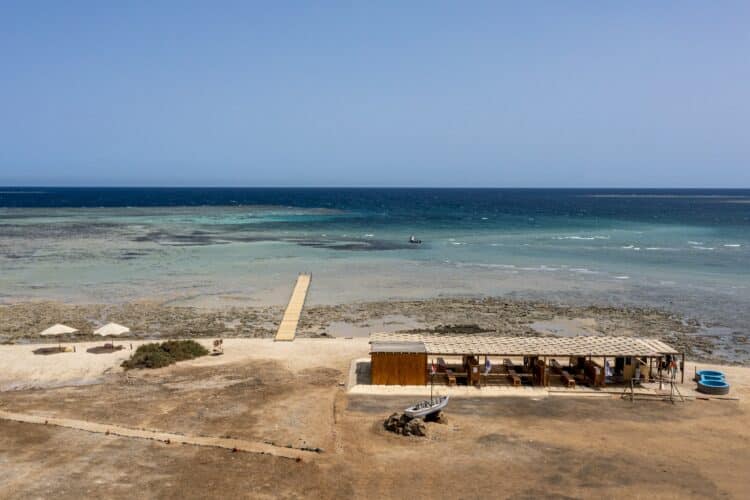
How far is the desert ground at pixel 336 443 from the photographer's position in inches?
580

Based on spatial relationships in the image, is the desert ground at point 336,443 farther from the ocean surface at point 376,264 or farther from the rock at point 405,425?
the ocean surface at point 376,264

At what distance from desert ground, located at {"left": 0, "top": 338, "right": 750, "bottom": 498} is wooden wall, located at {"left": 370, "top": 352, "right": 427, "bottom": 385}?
1.42 meters

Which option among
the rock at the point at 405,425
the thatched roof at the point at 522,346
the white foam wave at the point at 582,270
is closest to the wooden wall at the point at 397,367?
the thatched roof at the point at 522,346

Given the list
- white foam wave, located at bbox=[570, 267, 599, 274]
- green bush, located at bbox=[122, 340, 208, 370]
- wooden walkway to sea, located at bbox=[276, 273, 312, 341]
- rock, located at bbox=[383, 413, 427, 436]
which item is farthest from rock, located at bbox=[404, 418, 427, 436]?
white foam wave, located at bbox=[570, 267, 599, 274]

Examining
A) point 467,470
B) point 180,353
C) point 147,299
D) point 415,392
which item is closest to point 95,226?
point 147,299

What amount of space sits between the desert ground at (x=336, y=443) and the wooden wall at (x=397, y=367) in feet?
4.66

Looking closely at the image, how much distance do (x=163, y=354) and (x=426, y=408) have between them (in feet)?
40.2

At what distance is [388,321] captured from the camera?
3422cm

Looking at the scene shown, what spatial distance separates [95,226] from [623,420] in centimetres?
8826

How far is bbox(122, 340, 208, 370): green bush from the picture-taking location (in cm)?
2444

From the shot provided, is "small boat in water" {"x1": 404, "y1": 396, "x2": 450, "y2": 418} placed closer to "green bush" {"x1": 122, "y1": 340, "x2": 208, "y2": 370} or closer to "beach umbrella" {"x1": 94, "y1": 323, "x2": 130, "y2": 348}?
"green bush" {"x1": 122, "y1": 340, "x2": 208, "y2": 370}

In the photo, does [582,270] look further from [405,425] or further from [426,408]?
[405,425]

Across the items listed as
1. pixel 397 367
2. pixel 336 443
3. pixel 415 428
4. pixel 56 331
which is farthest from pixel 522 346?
pixel 56 331

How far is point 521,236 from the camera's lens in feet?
270
